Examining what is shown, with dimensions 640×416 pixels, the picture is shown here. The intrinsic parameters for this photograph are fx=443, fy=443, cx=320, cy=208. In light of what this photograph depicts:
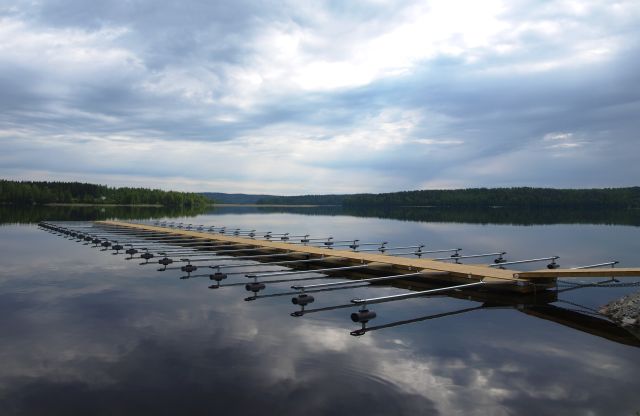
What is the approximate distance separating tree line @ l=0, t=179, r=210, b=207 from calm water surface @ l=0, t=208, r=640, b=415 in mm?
130294

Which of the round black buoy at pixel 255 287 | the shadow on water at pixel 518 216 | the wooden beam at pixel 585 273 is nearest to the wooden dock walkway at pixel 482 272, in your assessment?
the wooden beam at pixel 585 273

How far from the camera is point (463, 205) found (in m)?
146

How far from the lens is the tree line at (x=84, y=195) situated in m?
122

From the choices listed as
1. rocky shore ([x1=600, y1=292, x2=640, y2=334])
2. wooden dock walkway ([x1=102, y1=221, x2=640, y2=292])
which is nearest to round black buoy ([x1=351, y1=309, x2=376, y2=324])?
wooden dock walkway ([x1=102, y1=221, x2=640, y2=292])

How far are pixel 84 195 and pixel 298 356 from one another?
6141 inches

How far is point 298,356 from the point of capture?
8258 millimetres

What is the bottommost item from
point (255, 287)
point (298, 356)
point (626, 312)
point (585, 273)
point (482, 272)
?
point (298, 356)

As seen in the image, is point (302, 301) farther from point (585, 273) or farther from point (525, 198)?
point (525, 198)

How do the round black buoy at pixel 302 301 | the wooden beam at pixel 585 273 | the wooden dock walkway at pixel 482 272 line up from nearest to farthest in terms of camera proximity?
the round black buoy at pixel 302 301
the wooden beam at pixel 585 273
the wooden dock walkway at pixel 482 272

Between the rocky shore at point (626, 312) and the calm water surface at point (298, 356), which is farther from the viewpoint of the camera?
the rocky shore at point (626, 312)

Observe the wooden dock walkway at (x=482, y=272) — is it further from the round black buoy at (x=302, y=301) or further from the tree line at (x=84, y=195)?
the tree line at (x=84, y=195)

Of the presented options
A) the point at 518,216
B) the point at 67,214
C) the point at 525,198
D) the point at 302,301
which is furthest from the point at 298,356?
the point at 525,198

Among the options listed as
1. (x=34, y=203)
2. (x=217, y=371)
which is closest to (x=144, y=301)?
(x=217, y=371)

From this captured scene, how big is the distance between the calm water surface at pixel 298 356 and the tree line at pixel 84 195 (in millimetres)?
130294
